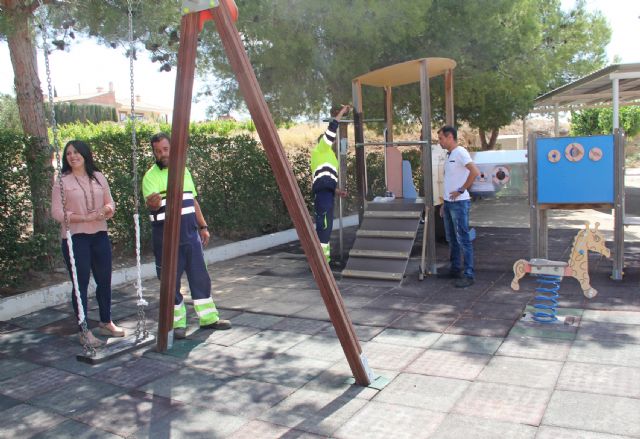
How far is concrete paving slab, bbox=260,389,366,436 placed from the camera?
3.19m

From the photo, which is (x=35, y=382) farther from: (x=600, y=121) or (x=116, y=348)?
(x=600, y=121)

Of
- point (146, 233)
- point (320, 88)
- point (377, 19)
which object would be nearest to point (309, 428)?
point (146, 233)

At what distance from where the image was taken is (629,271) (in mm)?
6469

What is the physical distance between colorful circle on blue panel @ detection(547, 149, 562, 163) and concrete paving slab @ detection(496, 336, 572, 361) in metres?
2.56

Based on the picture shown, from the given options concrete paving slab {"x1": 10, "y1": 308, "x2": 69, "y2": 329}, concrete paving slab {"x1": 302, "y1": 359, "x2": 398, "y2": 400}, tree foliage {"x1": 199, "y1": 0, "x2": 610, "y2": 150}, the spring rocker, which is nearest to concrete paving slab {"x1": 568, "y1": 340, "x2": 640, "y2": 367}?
the spring rocker

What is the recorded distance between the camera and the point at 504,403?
3.34 meters

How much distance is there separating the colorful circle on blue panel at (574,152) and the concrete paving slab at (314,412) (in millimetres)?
4065

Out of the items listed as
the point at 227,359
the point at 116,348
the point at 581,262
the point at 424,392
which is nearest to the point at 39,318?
the point at 116,348

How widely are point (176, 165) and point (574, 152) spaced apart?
4301mm

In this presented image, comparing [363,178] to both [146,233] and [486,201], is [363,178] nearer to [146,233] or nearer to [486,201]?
[146,233]

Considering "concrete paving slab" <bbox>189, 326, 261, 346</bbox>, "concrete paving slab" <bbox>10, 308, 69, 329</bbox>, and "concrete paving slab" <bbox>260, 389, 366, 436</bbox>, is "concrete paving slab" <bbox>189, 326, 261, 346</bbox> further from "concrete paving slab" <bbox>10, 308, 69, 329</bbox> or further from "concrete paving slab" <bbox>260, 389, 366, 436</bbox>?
"concrete paving slab" <bbox>10, 308, 69, 329</bbox>

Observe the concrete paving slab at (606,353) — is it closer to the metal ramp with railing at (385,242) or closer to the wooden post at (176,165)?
the metal ramp with railing at (385,242)

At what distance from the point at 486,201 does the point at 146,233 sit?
10707mm

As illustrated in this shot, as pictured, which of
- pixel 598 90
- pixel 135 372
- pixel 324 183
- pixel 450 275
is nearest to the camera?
pixel 135 372
